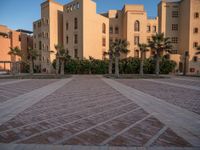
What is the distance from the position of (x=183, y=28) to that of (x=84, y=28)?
24.7m

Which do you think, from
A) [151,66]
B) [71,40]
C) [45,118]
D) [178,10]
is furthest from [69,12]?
[45,118]

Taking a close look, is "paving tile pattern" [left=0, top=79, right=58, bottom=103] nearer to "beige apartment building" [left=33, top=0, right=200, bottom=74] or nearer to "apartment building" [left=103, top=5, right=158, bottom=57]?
"beige apartment building" [left=33, top=0, right=200, bottom=74]

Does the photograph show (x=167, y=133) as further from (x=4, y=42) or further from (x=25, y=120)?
(x=4, y=42)

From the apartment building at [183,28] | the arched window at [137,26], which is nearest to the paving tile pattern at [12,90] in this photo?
the apartment building at [183,28]

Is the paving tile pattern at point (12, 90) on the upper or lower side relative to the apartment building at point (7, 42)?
lower

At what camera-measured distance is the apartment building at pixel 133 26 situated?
142 ft

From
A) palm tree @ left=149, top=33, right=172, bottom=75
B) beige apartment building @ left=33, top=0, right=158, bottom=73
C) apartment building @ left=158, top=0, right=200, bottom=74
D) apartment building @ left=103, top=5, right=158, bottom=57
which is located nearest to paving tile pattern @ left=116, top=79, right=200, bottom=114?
palm tree @ left=149, top=33, right=172, bottom=75

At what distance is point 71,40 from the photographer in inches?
1634

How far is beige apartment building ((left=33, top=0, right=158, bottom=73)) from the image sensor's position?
40.2m

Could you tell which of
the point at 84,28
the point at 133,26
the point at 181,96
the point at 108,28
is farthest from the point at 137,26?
the point at 181,96

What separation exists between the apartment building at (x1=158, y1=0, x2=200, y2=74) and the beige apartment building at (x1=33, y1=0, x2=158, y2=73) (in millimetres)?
3402

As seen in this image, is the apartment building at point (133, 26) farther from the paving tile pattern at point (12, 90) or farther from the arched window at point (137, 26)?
the paving tile pattern at point (12, 90)

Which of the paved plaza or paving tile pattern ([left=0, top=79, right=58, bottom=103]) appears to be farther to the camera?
paving tile pattern ([left=0, top=79, right=58, bottom=103])

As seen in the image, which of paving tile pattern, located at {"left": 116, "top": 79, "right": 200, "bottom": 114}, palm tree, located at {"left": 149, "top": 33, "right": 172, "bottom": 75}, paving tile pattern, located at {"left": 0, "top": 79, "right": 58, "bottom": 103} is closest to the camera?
paving tile pattern, located at {"left": 116, "top": 79, "right": 200, "bottom": 114}
